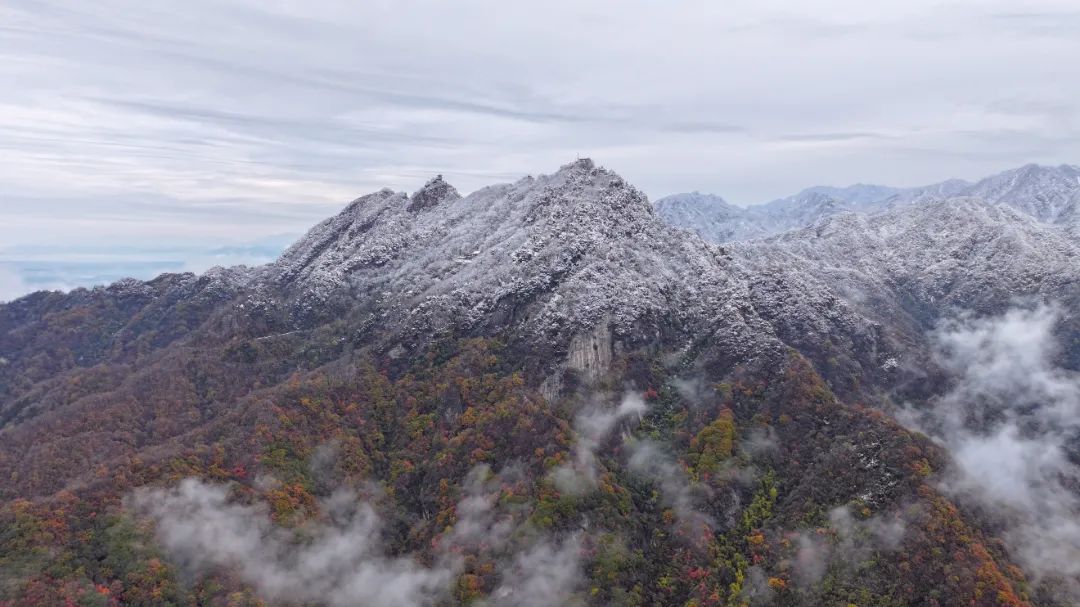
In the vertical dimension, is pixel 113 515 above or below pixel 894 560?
above

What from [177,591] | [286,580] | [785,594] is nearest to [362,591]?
[286,580]

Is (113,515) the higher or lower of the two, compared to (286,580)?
higher

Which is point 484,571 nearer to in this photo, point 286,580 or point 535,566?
point 535,566

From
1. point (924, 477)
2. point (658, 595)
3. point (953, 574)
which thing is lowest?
point (658, 595)

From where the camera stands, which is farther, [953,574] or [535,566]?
[535,566]

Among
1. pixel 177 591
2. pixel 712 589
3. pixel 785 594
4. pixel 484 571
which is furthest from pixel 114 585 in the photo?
pixel 785 594

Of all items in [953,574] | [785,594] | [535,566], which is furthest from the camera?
[535,566]

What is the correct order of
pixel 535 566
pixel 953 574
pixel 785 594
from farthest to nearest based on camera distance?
pixel 535 566, pixel 785 594, pixel 953 574

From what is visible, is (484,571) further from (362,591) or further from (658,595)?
(658,595)

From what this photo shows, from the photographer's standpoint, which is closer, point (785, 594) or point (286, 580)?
point (785, 594)
